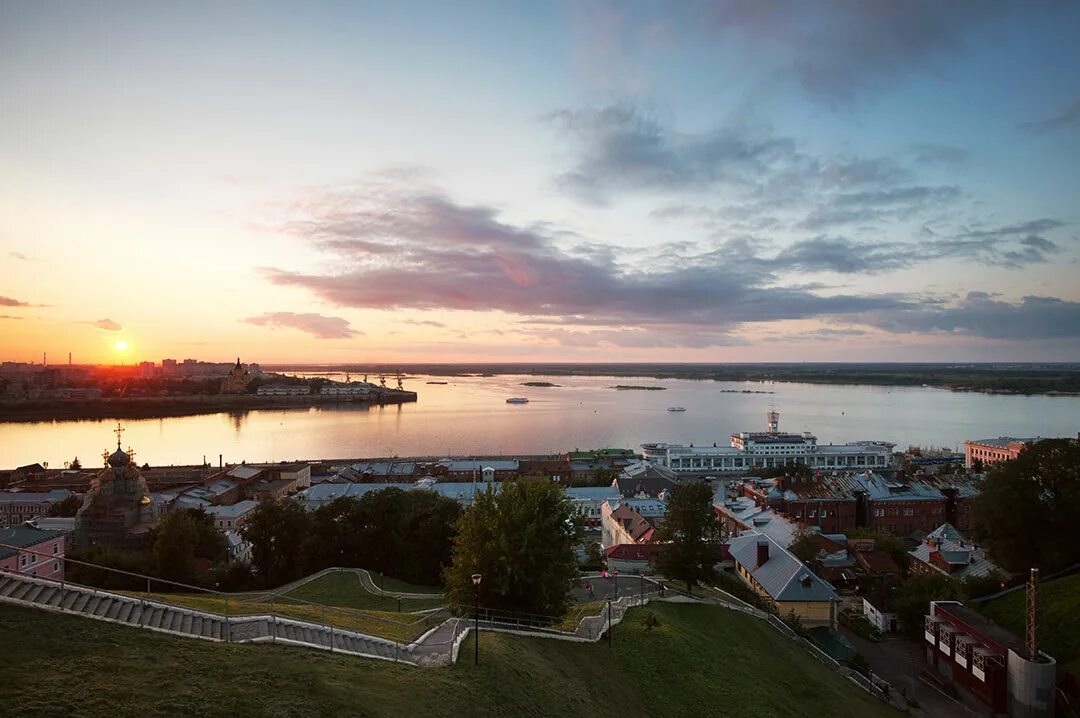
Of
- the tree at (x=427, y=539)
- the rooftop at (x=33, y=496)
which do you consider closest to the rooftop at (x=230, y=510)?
the rooftop at (x=33, y=496)

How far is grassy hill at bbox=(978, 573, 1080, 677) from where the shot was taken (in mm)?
22500

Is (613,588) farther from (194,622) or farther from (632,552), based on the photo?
(194,622)

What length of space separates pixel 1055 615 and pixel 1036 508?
6038mm

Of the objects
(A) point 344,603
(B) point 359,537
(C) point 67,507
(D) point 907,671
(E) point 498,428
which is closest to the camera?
(A) point 344,603

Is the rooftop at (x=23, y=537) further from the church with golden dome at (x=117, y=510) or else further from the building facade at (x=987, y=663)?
the building facade at (x=987, y=663)

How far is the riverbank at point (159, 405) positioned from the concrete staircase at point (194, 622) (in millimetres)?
150733

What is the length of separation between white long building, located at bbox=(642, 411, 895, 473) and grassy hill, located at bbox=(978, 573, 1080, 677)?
52.0 meters

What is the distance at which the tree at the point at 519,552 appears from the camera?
53.5 feet

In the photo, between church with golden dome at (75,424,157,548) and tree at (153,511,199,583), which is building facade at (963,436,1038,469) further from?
church with golden dome at (75,424,157,548)

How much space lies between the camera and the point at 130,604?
10773mm

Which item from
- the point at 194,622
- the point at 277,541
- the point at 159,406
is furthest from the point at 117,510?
the point at 159,406

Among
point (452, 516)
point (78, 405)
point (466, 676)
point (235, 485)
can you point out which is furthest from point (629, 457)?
point (78, 405)

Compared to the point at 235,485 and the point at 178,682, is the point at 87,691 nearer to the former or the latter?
the point at 178,682

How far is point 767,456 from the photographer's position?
84375 millimetres
